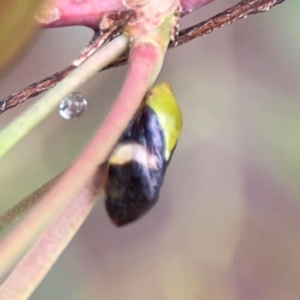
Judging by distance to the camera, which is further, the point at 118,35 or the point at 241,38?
the point at 241,38

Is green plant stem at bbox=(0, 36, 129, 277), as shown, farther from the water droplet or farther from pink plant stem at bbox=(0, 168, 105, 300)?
the water droplet

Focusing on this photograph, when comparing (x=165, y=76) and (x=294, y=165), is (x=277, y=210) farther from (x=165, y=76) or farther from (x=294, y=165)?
(x=165, y=76)

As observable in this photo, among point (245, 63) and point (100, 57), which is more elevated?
point (100, 57)

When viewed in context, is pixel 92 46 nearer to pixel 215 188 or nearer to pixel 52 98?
pixel 52 98

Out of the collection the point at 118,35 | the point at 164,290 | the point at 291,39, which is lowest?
the point at 164,290

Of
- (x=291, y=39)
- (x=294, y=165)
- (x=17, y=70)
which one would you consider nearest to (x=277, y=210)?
(x=294, y=165)

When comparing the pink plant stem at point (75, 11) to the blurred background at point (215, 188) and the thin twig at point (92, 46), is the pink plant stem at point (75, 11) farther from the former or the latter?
the blurred background at point (215, 188)

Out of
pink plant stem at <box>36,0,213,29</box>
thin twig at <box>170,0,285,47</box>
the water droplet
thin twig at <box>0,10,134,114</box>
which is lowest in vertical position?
the water droplet

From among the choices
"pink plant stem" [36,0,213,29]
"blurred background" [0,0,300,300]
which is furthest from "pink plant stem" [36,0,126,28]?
"blurred background" [0,0,300,300]
